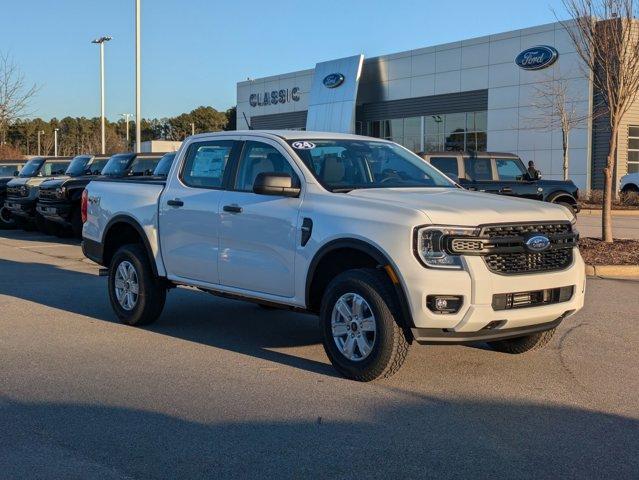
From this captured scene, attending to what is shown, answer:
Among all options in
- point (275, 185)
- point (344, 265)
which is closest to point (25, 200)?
point (275, 185)

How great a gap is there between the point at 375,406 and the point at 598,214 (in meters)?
23.2

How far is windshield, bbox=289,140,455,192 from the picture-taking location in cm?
682

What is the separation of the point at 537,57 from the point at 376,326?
3253cm

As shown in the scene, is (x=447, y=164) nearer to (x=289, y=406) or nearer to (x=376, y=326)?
(x=376, y=326)

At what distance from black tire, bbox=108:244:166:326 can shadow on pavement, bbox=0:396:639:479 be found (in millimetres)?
2639

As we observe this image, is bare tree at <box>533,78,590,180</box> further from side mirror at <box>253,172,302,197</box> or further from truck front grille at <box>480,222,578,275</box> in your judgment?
side mirror at <box>253,172,302,197</box>

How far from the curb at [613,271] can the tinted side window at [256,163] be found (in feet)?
22.9

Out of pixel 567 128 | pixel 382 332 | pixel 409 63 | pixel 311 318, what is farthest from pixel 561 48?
pixel 382 332

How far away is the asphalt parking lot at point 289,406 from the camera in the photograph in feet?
14.7

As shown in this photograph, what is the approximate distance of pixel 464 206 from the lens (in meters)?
5.98

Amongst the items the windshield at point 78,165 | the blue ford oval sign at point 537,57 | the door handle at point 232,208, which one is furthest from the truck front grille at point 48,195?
the blue ford oval sign at point 537,57

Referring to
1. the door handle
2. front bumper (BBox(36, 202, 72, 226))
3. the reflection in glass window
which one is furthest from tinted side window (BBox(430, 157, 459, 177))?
the reflection in glass window

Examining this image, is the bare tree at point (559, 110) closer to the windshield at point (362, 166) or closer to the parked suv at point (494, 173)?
the parked suv at point (494, 173)

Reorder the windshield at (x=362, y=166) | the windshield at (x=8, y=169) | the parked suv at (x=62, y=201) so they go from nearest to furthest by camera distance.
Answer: the windshield at (x=362, y=166) < the parked suv at (x=62, y=201) < the windshield at (x=8, y=169)
